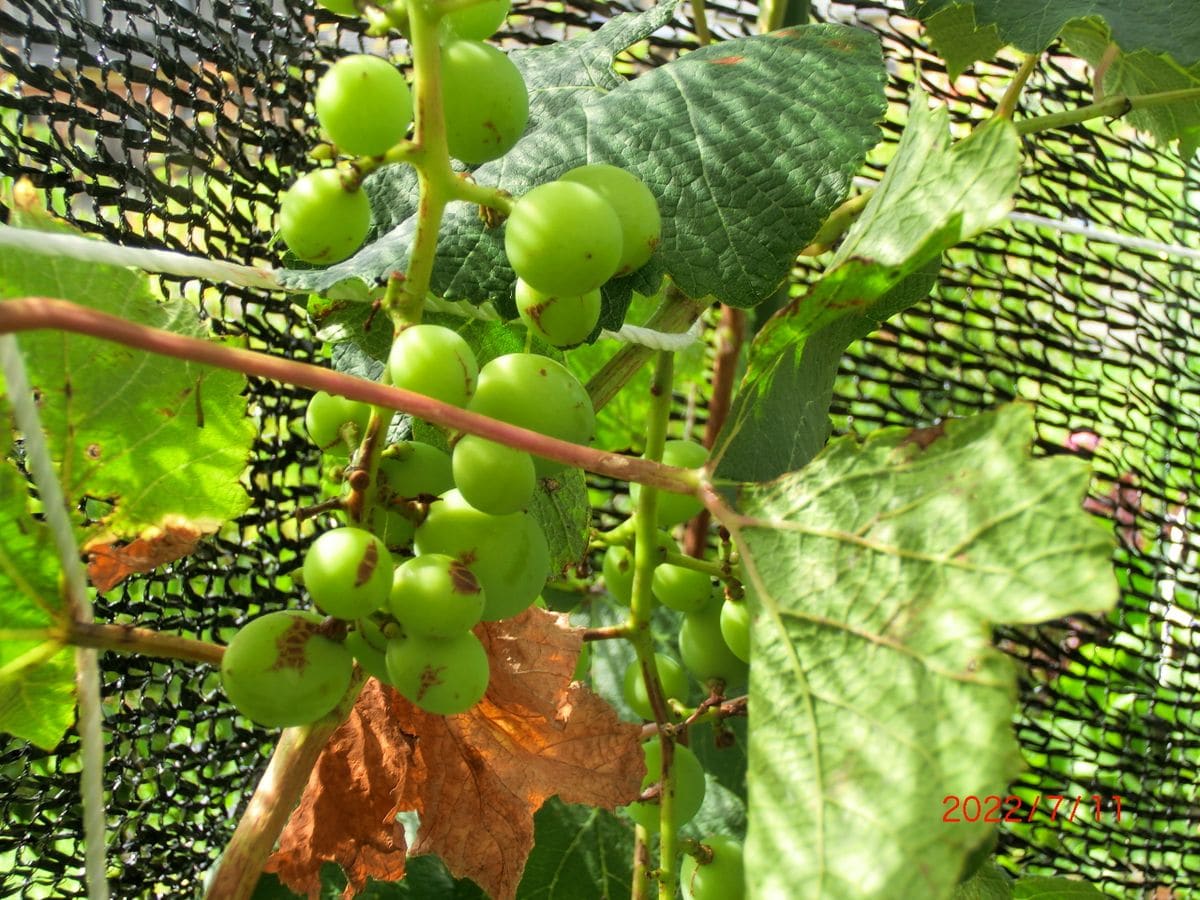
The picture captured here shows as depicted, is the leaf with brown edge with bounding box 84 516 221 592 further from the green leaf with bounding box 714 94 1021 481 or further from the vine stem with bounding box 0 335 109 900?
the green leaf with bounding box 714 94 1021 481

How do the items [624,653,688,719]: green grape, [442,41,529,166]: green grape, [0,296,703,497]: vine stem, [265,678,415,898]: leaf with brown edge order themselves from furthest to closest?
[624,653,688,719]: green grape
[265,678,415,898]: leaf with brown edge
[442,41,529,166]: green grape
[0,296,703,497]: vine stem

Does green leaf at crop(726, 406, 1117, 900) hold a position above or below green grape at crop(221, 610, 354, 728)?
above

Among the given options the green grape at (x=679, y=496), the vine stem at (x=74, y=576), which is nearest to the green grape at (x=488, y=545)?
the vine stem at (x=74, y=576)

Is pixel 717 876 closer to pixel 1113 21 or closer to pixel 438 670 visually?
pixel 438 670

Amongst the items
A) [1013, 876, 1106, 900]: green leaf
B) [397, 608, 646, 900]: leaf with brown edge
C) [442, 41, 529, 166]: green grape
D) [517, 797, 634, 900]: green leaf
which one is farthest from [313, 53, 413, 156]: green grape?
[1013, 876, 1106, 900]: green leaf

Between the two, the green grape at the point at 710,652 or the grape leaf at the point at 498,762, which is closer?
the grape leaf at the point at 498,762

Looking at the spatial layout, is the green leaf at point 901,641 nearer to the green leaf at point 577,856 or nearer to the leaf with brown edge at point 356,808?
the leaf with brown edge at point 356,808

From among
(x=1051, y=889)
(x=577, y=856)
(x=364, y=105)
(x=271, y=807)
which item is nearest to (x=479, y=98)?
(x=364, y=105)
